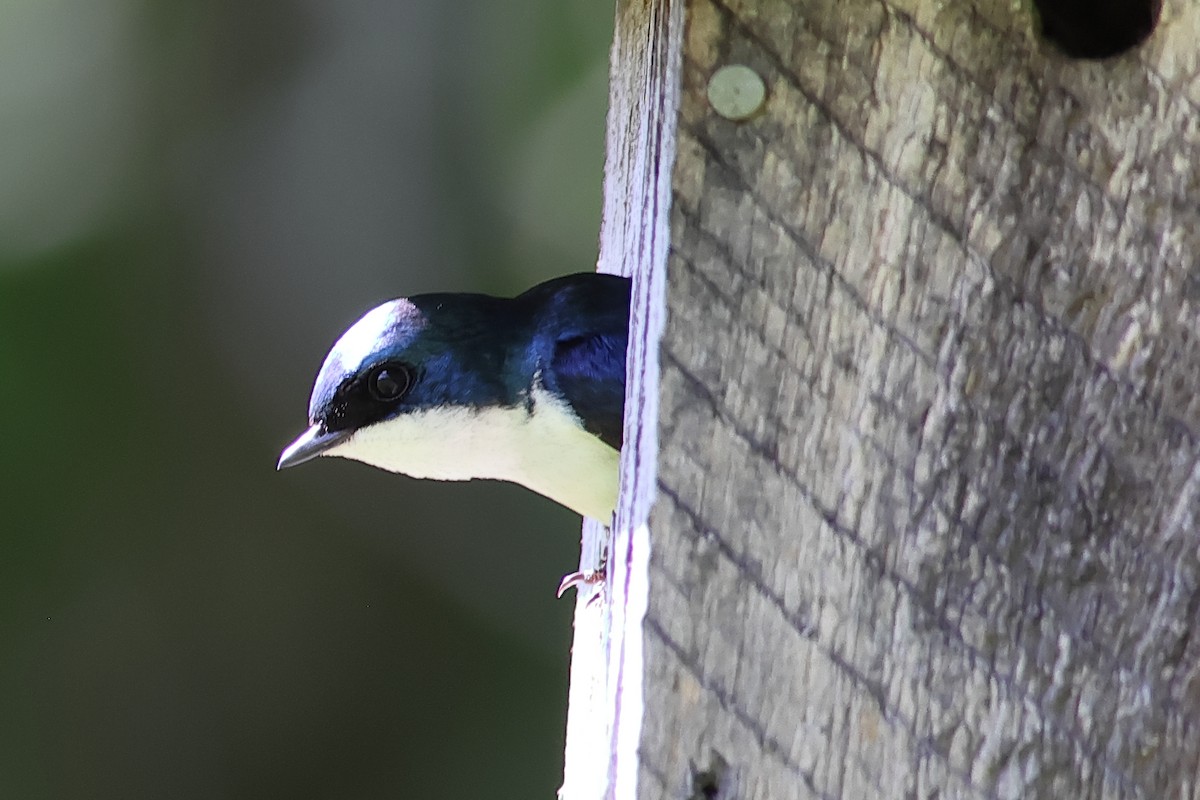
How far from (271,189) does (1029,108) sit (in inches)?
92.2

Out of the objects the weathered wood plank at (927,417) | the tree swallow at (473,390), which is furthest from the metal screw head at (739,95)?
the tree swallow at (473,390)

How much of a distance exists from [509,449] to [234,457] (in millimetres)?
1322

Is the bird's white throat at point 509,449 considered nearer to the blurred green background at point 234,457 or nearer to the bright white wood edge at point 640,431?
the bright white wood edge at point 640,431

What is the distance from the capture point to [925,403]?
0.81m

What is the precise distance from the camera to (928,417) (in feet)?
2.64

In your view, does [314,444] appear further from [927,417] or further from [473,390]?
[927,417]

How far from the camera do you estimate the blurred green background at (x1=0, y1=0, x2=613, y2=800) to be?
2691 mm

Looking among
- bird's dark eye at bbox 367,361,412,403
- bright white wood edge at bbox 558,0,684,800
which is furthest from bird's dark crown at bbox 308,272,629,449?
bright white wood edge at bbox 558,0,684,800

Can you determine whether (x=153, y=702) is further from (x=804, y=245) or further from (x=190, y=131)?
(x=804, y=245)

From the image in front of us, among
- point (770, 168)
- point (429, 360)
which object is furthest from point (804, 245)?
point (429, 360)

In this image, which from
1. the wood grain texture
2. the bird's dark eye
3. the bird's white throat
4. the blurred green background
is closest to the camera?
the wood grain texture

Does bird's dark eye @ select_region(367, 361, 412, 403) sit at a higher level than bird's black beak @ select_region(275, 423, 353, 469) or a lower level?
higher

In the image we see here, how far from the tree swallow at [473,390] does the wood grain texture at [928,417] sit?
66 centimetres

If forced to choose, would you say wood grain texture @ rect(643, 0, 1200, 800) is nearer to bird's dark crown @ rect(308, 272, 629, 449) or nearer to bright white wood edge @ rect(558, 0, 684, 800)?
bright white wood edge @ rect(558, 0, 684, 800)
